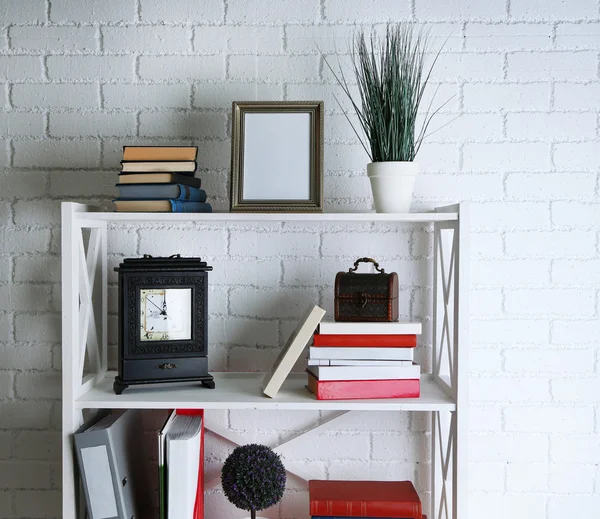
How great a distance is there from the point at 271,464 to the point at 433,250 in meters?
0.70

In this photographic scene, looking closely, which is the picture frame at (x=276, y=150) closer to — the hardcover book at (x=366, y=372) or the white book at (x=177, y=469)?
the hardcover book at (x=366, y=372)

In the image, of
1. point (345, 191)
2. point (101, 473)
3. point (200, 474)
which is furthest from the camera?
point (345, 191)

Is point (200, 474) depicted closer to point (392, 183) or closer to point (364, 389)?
point (364, 389)

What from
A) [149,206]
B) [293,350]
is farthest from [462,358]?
[149,206]

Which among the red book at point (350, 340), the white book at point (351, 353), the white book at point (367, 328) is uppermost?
the white book at point (367, 328)

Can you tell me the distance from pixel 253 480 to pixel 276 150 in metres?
0.77

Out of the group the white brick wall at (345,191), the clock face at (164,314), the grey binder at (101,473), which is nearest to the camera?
the grey binder at (101,473)

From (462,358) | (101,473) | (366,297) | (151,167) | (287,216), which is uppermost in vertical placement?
(151,167)

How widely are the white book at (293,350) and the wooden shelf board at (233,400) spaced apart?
32 mm

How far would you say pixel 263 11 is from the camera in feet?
5.79

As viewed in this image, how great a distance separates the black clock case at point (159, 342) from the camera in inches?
61.1

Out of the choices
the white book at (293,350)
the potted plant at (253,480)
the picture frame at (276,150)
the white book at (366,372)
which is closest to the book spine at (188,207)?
the picture frame at (276,150)

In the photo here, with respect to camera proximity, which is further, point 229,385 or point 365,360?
point 229,385

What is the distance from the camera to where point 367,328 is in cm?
152
